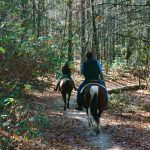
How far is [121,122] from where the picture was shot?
1595 centimetres

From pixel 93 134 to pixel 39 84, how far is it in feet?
9.06

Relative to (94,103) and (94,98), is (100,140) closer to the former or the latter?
(94,103)

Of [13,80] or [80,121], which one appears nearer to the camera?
[13,80]

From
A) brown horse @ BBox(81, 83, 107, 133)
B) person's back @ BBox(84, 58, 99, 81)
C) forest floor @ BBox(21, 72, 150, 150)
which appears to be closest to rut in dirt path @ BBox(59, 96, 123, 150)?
forest floor @ BBox(21, 72, 150, 150)

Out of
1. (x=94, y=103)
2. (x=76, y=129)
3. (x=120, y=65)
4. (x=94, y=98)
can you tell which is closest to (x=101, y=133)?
(x=76, y=129)

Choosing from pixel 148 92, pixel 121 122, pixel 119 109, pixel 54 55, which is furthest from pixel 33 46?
pixel 148 92

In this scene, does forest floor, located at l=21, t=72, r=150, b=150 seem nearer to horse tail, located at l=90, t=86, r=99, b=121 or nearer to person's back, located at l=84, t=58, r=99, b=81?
horse tail, located at l=90, t=86, r=99, b=121

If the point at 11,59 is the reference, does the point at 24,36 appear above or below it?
above

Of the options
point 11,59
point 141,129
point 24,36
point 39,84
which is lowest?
point 141,129

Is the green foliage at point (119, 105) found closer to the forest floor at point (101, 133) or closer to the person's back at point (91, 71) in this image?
the forest floor at point (101, 133)

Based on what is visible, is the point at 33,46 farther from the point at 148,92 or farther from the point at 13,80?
the point at 148,92

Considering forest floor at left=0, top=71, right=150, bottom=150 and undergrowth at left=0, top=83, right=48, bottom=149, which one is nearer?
undergrowth at left=0, top=83, right=48, bottom=149

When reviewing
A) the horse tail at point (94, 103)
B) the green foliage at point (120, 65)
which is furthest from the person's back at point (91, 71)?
the green foliage at point (120, 65)

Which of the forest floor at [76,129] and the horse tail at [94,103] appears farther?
the horse tail at [94,103]
